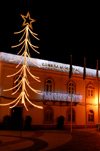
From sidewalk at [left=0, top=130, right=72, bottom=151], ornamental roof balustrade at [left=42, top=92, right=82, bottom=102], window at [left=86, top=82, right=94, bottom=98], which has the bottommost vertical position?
sidewalk at [left=0, top=130, right=72, bottom=151]

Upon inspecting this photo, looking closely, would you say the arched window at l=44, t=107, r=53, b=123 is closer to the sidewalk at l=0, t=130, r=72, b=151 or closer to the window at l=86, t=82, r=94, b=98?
the window at l=86, t=82, r=94, b=98

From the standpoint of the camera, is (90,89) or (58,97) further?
(90,89)

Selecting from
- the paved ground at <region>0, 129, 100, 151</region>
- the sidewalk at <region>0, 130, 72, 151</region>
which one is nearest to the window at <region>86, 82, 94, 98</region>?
the paved ground at <region>0, 129, 100, 151</region>

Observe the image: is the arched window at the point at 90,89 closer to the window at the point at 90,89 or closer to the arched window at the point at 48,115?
the window at the point at 90,89

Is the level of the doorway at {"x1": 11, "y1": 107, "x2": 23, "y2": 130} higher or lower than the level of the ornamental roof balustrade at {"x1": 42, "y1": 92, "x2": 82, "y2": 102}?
lower

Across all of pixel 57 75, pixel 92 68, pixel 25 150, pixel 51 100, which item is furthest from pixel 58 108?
pixel 25 150

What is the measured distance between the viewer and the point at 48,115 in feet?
76.7

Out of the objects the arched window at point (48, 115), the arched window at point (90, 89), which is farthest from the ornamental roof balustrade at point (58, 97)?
the arched window at point (90, 89)

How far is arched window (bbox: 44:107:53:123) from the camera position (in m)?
23.1

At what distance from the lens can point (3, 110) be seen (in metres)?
20.8

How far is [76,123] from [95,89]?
5232 millimetres

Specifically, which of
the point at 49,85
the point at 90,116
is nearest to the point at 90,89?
the point at 90,116

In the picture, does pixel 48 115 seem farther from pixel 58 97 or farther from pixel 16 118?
pixel 16 118

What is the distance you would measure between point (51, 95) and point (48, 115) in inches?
89.1
